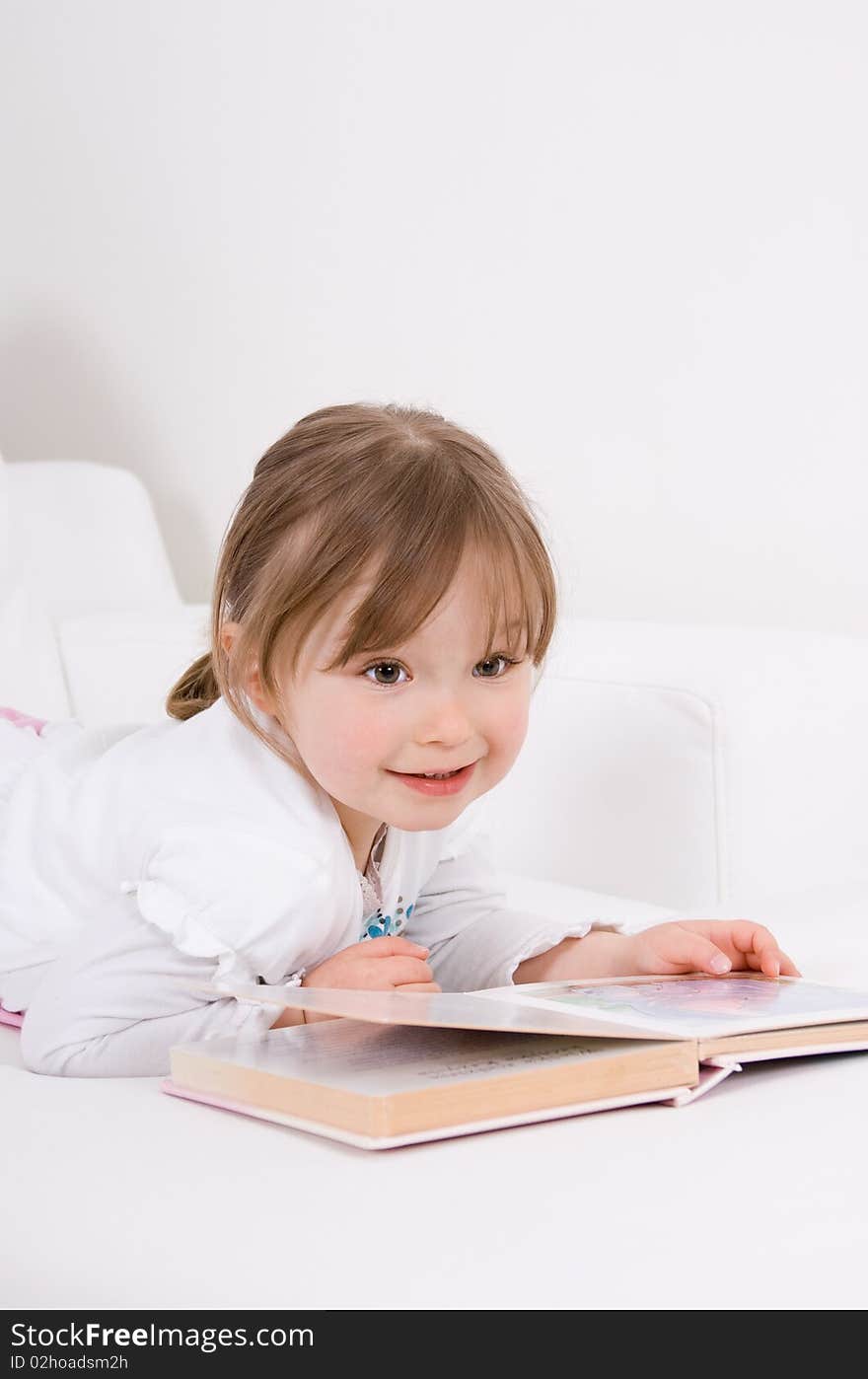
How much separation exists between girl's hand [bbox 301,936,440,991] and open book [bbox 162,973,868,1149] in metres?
0.03

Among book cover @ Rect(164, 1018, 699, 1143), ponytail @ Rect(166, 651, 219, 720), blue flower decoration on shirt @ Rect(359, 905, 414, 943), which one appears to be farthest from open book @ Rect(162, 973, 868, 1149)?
ponytail @ Rect(166, 651, 219, 720)

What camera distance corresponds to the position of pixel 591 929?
1.01 m

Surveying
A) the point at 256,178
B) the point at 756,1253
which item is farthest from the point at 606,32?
the point at 756,1253

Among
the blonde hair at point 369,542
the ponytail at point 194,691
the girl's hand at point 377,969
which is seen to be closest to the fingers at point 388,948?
the girl's hand at point 377,969

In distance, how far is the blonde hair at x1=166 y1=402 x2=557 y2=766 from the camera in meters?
0.83

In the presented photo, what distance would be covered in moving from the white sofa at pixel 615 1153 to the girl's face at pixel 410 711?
0.22 m

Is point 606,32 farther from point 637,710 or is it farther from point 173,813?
point 173,813

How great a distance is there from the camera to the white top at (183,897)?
85 cm

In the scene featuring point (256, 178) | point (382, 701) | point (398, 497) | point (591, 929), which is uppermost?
point (256, 178)

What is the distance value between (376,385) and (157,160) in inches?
29.1

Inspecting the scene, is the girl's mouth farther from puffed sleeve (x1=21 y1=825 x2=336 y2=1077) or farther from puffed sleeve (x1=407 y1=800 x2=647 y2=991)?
puffed sleeve (x1=407 y1=800 x2=647 y2=991)

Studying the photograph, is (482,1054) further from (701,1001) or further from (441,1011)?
(701,1001)

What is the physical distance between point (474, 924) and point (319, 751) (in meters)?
0.27

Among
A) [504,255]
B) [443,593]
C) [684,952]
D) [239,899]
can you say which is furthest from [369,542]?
[504,255]
